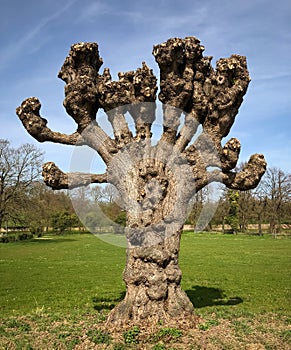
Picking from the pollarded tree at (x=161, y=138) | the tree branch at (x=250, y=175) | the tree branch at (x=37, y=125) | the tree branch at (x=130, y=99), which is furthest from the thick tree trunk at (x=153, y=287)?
the tree branch at (x=37, y=125)

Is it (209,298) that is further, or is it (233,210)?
(233,210)

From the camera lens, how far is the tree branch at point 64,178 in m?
8.47

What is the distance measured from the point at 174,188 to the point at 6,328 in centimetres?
506

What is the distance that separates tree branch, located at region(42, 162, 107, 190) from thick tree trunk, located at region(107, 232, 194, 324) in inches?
76.9

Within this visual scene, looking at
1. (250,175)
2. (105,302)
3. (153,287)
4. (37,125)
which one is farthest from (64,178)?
(105,302)

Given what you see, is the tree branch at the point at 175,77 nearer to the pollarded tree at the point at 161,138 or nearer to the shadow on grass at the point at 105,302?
the pollarded tree at the point at 161,138

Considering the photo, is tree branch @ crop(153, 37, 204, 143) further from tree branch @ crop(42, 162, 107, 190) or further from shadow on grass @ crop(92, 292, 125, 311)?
shadow on grass @ crop(92, 292, 125, 311)

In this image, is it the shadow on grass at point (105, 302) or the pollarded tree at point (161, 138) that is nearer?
the pollarded tree at point (161, 138)

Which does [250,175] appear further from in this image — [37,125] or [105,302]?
[105,302]

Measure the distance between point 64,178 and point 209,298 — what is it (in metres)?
6.94

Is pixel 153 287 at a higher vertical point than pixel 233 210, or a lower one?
lower

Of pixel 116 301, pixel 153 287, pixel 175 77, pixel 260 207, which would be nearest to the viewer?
pixel 153 287

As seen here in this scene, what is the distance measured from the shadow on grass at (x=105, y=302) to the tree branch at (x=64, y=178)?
13.3 feet

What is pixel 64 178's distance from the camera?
8.62 meters
